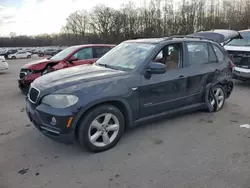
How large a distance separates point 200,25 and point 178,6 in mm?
6996

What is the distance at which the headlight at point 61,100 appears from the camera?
313 centimetres

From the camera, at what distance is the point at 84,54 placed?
300 inches

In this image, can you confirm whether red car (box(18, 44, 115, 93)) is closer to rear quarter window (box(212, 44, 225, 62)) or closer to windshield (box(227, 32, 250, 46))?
rear quarter window (box(212, 44, 225, 62))

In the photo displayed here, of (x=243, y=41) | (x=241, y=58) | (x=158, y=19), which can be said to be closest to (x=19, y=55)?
(x=158, y=19)

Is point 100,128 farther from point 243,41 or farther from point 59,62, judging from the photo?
point 243,41

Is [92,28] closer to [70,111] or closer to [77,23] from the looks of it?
[77,23]

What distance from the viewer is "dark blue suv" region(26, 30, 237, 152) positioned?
3.18 m

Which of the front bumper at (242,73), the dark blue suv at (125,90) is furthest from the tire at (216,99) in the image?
the front bumper at (242,73)

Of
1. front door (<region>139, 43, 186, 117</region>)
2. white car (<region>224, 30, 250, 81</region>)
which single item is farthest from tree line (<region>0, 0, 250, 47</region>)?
front door (<region>139, 43, 186, 117</region>)

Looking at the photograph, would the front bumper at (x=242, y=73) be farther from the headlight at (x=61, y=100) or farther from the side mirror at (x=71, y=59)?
the headlight at (x=61, y=100)

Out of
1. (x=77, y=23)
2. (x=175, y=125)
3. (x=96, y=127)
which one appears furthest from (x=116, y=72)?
(x=77, y=23)

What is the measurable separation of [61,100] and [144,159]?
1.45m

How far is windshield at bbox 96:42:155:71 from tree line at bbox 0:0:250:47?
28394 mm

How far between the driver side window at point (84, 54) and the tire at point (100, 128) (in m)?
4.49
